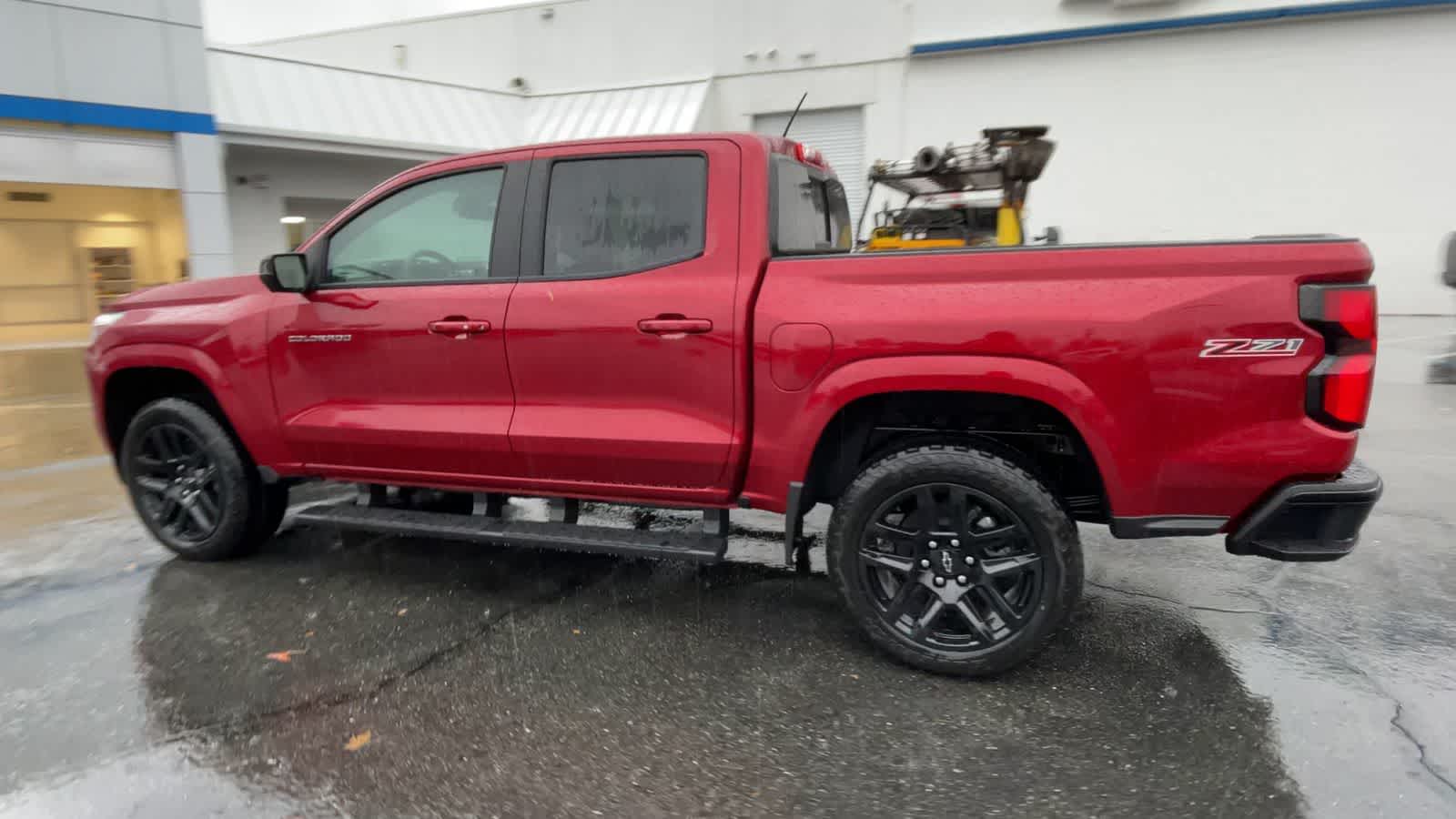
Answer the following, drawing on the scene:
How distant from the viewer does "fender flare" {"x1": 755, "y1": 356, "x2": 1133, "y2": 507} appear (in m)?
2.81

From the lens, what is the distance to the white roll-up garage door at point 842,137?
1742 centimetres

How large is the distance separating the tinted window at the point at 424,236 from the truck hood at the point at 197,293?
459 mm

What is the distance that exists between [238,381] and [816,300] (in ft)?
9.24

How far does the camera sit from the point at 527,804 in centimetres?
241

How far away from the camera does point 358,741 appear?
8.95ft

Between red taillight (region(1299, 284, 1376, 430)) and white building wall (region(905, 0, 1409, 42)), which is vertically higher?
white building wall (region(905, 0, 1409, 42))

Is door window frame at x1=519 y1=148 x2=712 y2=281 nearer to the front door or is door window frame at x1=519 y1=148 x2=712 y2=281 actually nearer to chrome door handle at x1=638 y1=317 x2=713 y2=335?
the front door

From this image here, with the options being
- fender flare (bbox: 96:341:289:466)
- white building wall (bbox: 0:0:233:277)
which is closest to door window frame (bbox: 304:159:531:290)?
fender flare (bbox: 96:341:289:466)

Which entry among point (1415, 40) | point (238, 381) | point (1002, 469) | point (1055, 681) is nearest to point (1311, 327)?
point (1002, 469)

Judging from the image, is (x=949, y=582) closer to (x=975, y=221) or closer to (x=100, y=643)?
(x=100, y=643)

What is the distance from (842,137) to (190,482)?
1538cm

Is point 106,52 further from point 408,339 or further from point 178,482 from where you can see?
point 408,339

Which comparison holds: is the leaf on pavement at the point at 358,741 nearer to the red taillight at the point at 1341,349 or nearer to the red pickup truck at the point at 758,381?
the red pickup truck at the point at 758,381

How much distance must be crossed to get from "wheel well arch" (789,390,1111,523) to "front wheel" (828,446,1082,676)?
0.15 metres
